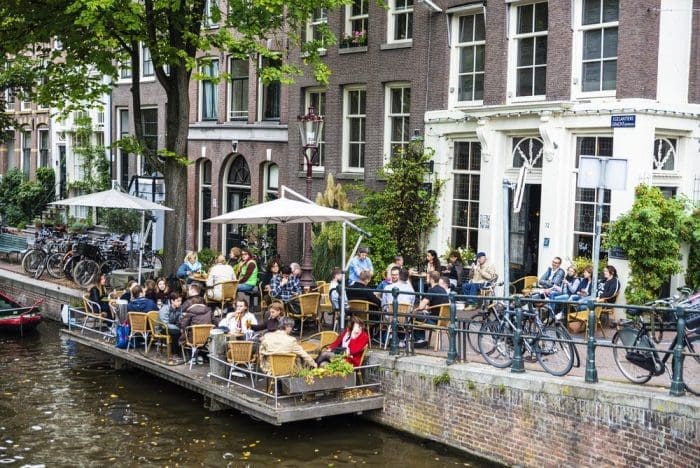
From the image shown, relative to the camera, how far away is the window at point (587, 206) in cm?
1947

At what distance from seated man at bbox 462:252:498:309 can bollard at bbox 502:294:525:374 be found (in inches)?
243

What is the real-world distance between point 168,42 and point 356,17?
20.7ft

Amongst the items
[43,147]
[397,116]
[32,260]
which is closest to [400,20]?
[397,116]

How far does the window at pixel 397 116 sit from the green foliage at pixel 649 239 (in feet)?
24.2

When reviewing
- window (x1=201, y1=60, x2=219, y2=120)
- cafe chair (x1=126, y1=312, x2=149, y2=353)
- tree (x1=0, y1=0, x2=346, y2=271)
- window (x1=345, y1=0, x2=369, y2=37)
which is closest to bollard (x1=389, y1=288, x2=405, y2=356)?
cafe chair (x1=126, y1=312, x2=149, y2=353)

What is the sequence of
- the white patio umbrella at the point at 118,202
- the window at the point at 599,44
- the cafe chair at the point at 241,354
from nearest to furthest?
the cafe chair at the point at 241,354, the window at the point at 599,44, the white patio umbrella at the point at 118,202

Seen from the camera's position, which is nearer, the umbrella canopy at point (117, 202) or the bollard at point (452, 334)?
the bollard at point (452, 334)

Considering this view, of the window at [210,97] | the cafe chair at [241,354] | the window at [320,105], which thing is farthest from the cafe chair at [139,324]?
the window at [210,97]

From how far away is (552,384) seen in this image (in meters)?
13.1

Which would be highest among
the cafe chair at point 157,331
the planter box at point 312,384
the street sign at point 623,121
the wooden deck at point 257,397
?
the street sign at point 623,121

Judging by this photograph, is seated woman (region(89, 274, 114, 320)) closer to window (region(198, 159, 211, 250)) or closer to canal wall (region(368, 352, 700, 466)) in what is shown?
canal wall (region(368, 352, 700, 466))

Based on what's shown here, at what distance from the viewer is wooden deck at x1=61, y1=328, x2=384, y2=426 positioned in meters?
14.2

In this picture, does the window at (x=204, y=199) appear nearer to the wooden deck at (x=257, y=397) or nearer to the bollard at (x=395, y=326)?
the wooden deck at (x=257, y=397)

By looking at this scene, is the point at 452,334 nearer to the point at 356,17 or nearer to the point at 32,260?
the point at 356,17
